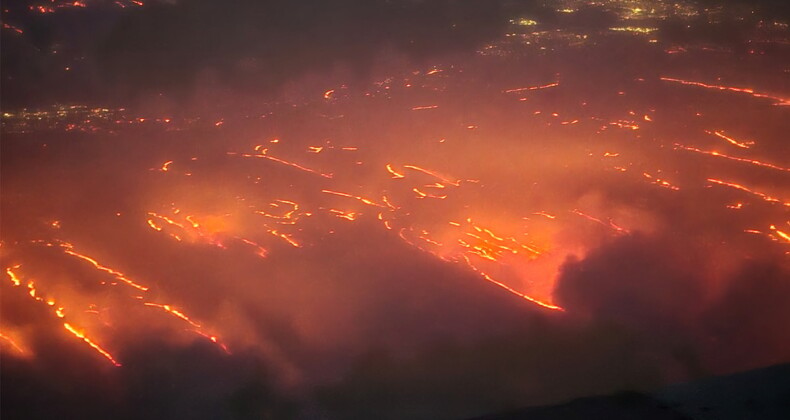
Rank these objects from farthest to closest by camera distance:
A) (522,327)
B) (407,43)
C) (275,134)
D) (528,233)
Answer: (407,43), (275,134), (528,233), (522,327)

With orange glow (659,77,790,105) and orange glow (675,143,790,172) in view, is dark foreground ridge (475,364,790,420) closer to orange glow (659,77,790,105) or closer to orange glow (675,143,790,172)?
orange glow (675,143,790,172)

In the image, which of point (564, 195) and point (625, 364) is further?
point (564, 195)

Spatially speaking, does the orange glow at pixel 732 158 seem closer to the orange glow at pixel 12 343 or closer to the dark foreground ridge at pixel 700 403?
the dark foreground ridge at pixel 700 403

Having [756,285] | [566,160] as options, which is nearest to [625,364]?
[756,285]

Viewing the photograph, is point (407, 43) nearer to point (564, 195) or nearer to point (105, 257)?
point (564, 195)

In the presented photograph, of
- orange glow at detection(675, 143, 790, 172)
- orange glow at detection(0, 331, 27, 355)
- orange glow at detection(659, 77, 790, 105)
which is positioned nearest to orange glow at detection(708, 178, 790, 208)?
orange glow at detection(675, 143, 790, 172)

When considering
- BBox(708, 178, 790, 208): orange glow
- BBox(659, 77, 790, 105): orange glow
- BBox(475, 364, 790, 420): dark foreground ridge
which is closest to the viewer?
BBox(475, 364, 790, 420): dark foreground ridge
